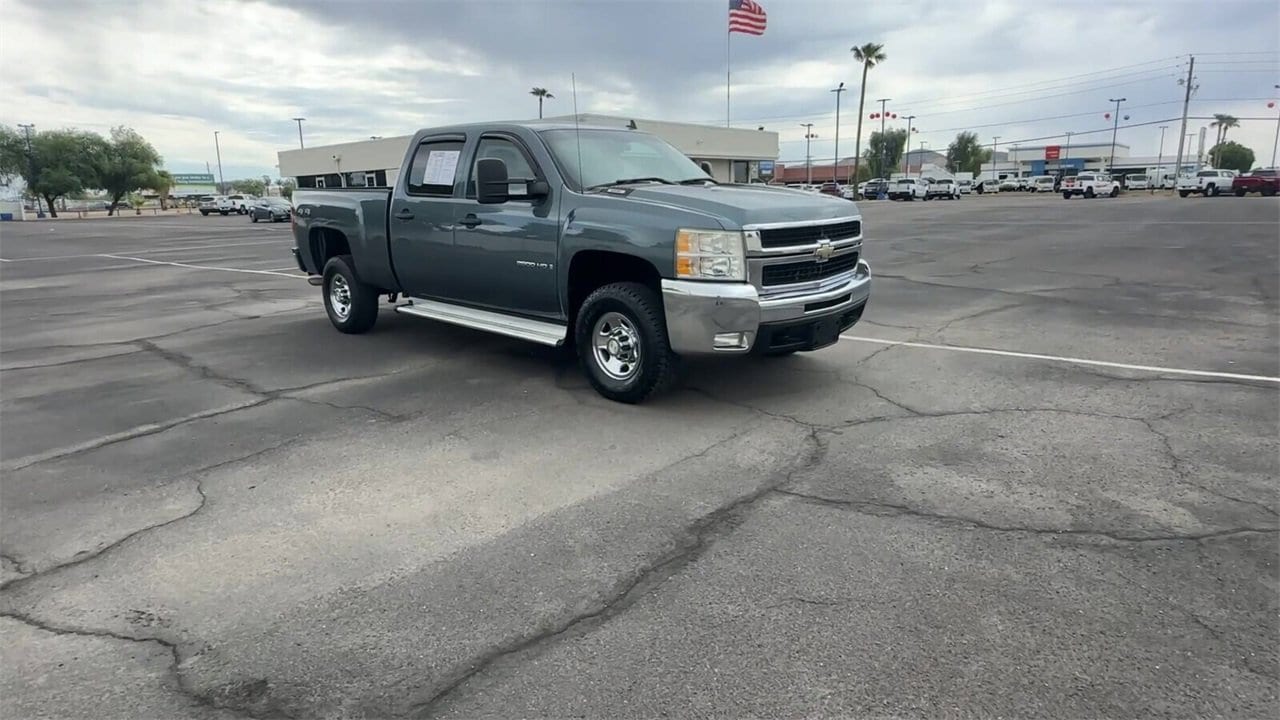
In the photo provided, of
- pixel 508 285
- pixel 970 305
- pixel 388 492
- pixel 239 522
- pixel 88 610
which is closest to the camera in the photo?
pixel 88 610

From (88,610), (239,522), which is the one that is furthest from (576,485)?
(88,610)

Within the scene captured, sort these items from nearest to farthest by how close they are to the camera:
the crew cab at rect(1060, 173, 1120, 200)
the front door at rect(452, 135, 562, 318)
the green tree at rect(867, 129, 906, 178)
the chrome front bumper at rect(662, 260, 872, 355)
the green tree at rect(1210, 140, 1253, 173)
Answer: the chrome front bumper at rect(662, 260, 872, 355) < the front door at rect(452, 135, 562, 318) < the crew cab at rect(1060, 173, 1120, 200) < the green tree at rect(867, 129, 906, 178) < the green tree at rect(1210, 140, 1253, 173)

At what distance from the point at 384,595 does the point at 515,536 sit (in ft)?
2.35

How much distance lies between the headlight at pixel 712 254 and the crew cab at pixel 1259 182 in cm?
5878

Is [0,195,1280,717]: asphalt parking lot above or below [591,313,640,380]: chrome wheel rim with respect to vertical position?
below

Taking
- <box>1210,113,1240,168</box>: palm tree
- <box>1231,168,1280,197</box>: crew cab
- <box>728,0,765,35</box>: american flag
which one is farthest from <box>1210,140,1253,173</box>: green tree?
<box>728,0,765,35</box>: american flag

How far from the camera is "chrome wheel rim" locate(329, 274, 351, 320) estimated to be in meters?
8.73

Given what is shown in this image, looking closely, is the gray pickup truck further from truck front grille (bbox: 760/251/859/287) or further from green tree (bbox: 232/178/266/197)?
green tree (bbox: 232/178/266/197)

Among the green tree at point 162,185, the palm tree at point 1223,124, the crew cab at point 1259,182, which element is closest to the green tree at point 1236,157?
the palm tree at point 1223,124

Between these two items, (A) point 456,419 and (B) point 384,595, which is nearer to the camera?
(B) point 384,595

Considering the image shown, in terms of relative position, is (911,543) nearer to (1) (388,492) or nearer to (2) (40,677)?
(1) (388,492)

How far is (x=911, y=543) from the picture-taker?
3672 millimetres

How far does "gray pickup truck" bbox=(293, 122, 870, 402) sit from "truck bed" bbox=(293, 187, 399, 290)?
37 millimetres

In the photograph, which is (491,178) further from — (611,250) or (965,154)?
(965,154)
